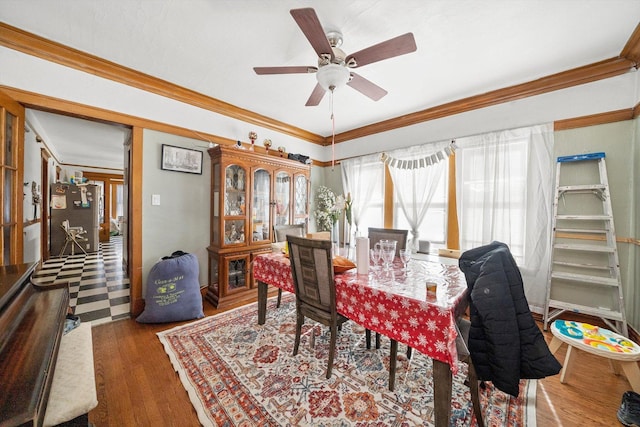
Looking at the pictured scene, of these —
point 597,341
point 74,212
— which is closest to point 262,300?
point 597,341

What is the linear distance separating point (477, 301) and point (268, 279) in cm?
158

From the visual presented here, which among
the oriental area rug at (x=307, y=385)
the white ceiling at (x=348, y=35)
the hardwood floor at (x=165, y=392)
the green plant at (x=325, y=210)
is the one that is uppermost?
the white ceiling at (x=348, y=35)

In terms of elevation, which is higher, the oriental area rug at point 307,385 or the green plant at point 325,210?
the green plant at point 325,210

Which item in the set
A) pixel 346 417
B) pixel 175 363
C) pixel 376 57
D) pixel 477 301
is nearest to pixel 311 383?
pixel 346 417

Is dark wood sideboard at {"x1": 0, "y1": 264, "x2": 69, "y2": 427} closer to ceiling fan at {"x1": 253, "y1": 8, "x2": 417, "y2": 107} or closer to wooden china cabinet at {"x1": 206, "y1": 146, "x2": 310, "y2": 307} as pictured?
wooden china cabinet at {"x1": 206, "y1": 146, "x2": 310, "y2": 307}

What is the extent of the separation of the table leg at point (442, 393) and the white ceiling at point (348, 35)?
2.17m

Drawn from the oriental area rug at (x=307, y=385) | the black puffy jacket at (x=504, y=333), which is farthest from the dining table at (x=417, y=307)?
the oriental area rug at (x=307, y=385)

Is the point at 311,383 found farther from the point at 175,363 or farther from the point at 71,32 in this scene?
the point at 71,32

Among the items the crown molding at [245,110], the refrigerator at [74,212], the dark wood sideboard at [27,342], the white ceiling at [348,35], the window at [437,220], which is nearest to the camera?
the dark wood sideboard at [27,342]

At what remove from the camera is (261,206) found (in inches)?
131

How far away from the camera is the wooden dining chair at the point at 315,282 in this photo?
1519 mm

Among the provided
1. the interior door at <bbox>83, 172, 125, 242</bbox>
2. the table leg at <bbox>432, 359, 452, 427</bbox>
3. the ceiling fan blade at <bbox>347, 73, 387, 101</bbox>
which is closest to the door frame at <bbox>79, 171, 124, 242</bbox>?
the interior door at <bbox>83, 172, 125, 242</bbox>

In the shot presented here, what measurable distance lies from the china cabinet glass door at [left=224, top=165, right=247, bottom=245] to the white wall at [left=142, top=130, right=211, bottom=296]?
32 centimetres

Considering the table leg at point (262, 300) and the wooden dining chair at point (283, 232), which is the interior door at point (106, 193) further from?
the table leg at point (262, 300)
